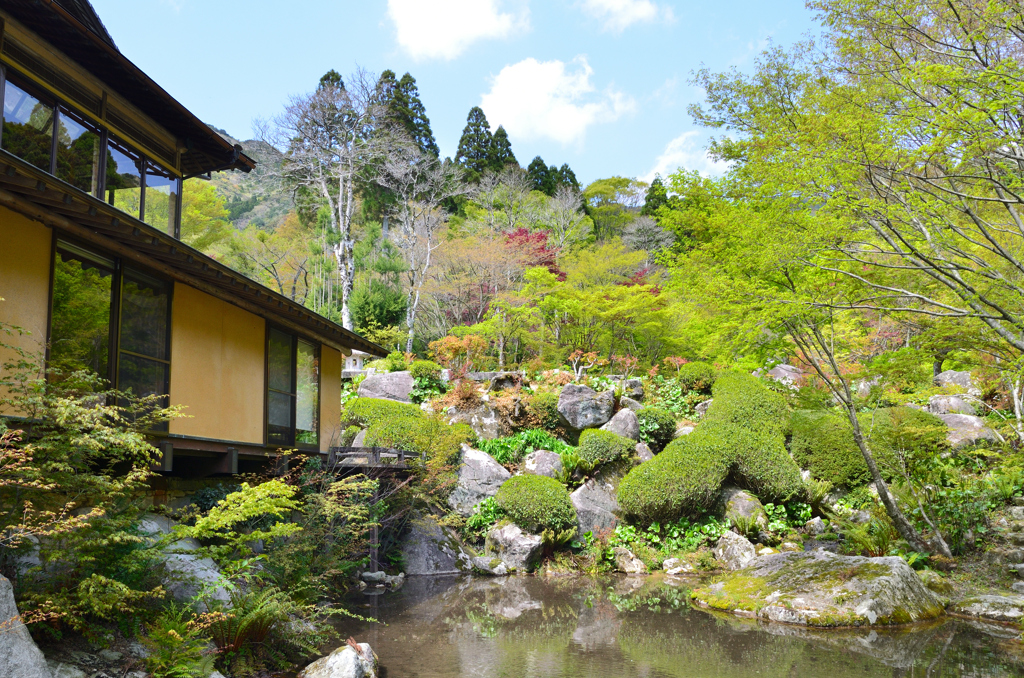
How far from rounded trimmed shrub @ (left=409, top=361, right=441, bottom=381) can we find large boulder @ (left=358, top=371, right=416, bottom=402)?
26 cm

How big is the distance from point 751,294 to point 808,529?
7098 millimetres

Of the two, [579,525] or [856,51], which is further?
[579,525]

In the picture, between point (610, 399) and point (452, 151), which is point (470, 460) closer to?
point (610, 399)

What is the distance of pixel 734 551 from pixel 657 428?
428 centimetres

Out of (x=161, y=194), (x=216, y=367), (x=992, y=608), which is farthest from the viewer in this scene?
(x=161, y=194)

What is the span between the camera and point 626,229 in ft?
123

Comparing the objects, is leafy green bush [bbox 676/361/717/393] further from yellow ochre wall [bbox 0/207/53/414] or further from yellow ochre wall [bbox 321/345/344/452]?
yellow ochre wall [bbox 0/207/53/414]

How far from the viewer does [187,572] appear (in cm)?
632

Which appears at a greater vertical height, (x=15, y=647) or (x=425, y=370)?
(x=425, y=370)

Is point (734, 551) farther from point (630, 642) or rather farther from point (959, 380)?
point (959, 380)

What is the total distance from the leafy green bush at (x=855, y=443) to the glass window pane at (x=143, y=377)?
12.2 meters

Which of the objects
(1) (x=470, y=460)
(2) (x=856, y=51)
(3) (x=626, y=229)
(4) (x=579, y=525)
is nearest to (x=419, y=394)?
(1) (x=470, y=460)

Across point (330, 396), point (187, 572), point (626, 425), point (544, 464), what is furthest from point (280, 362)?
point (626, 425)

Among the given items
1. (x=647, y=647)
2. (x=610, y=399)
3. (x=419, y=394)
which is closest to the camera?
(x=647, y=647)
